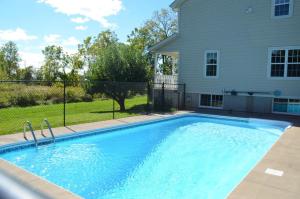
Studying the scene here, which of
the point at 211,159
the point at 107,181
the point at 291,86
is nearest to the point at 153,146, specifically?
the point at 211,159

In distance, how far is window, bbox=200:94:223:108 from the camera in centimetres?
1756

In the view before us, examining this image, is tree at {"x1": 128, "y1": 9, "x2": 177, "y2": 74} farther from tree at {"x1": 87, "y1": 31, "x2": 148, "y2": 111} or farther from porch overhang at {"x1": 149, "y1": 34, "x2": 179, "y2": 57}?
tree at {"x1": 87, "y1": 31, "x2": 148, "y2": 111}

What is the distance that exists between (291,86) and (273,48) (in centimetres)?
225

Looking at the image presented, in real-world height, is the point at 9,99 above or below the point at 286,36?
below

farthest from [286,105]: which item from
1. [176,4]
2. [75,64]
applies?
[75,64]

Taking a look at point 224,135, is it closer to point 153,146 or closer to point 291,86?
point 153,146

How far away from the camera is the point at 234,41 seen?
54.5 ft

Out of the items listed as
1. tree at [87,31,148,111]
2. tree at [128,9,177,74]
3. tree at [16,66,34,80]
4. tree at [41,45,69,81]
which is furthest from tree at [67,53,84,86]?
tree at [87,31,148,111]

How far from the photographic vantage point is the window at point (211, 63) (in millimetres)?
17328

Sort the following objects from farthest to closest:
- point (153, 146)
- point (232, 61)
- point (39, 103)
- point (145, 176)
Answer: point (39, 103) → point (232, 61) → point (153, 146) → point (145, 176)

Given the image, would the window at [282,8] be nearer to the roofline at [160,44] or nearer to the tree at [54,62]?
the roofline at [160,44]

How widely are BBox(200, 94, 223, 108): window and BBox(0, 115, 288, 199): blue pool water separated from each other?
5.27m

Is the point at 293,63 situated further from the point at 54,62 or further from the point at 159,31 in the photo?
the point at 54,62

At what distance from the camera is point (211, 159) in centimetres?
845
